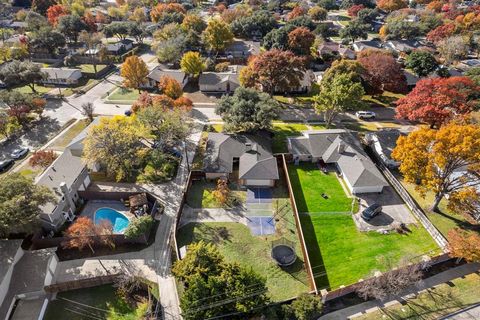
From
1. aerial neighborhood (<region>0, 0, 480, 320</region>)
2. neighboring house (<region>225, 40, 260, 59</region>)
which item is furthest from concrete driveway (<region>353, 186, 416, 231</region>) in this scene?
neighboring house (<region>225, 40, 260, 59</region>)

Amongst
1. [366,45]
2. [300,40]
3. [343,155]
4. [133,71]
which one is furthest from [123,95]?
[366,45]

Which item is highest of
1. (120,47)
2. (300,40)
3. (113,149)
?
(300,40)

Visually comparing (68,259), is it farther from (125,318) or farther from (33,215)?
(125,318)

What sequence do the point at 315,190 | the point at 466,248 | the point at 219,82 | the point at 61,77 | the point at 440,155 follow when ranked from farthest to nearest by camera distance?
the point at 61,77 < the point at 219,82 < the point at 315,190 < the point at 440,155 < the point at 466,248

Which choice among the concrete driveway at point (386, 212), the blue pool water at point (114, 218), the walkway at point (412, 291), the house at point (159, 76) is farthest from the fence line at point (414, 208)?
the house at point (159, 76)

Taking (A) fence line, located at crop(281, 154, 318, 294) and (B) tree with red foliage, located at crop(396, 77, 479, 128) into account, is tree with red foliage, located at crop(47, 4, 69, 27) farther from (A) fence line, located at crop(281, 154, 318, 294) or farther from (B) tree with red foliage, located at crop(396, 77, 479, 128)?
(B) tree with red foliage, located at crop(396, 77, 479, 128)

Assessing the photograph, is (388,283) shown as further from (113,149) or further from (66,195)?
(66,195)

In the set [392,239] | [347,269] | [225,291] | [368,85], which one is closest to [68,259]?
[225,291]
